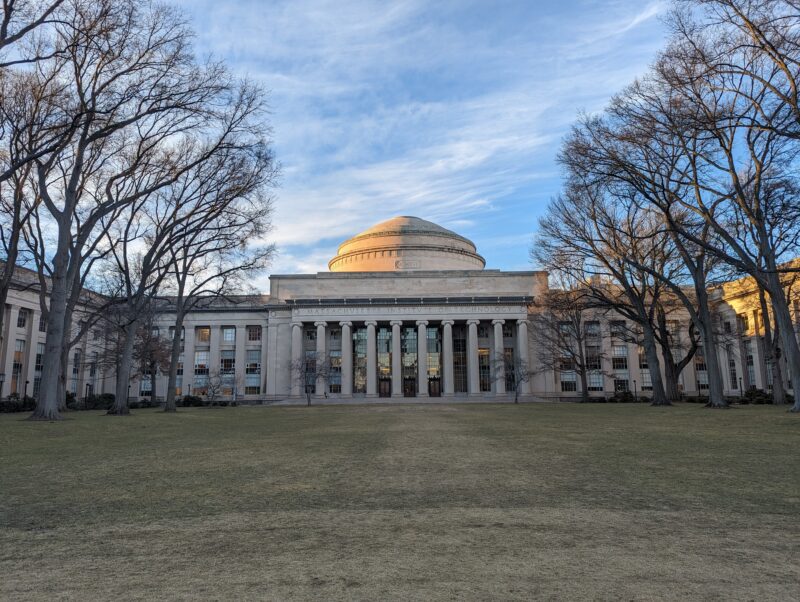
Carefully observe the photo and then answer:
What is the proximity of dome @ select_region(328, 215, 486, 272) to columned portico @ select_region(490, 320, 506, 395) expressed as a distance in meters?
15.8

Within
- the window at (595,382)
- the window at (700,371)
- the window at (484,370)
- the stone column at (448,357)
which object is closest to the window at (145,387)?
the stone column at (448,357)

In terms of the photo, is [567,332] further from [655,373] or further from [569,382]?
[569,382]

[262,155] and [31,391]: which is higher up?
[262,155]

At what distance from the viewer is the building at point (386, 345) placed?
70375 mm

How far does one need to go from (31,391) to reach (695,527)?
6746cm

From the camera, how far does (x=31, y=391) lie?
5831 centimetres

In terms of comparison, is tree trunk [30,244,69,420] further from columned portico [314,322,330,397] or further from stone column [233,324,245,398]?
stone column [233,324,245,398]

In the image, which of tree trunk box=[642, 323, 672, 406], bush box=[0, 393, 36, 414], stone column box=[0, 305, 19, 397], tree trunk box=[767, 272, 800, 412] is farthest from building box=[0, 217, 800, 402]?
tree trunk box=[767, 272, 800, 412]

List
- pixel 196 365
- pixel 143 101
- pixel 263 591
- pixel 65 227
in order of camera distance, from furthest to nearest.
→ pixel 196 365, pixel 65 227, pixel 143 101, pixel 263 591

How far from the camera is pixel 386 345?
76.1m

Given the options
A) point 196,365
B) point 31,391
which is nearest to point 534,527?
point 31,391

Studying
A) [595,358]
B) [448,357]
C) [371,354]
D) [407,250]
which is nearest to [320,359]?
[371,354]

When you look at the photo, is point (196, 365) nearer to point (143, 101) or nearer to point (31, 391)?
point (31, 391)

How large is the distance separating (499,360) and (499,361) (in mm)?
1040
